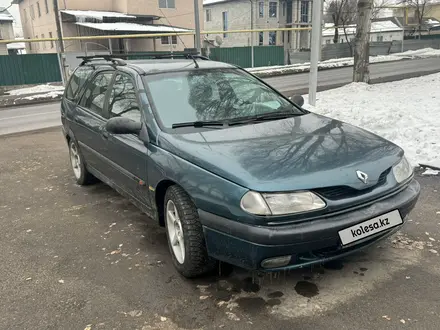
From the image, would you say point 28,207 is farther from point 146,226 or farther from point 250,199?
point 250,199

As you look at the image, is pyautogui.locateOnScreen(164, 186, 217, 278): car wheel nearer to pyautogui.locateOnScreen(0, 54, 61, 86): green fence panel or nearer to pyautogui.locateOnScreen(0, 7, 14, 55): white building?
pyautogui.locateOnScreen(0, 54, 61, 86): green fence panel

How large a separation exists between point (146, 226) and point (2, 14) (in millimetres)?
49376

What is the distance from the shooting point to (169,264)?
3459 millimetres

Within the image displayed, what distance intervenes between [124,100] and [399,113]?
518 cm

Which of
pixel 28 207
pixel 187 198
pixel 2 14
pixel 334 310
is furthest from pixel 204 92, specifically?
pixel 2 14

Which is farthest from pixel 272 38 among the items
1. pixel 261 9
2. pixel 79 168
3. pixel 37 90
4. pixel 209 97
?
pixel 209 97

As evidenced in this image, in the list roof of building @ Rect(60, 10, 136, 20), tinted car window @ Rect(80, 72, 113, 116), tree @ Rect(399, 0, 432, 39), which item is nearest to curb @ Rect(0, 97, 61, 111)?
roof of building @ Rect(60, 10, 136, 20)

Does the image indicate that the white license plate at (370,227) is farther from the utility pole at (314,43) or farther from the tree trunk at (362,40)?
the tree trunk at (362,40)

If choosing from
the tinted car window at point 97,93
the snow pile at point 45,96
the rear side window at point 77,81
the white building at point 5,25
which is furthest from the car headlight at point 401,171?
the white building at point 5,25

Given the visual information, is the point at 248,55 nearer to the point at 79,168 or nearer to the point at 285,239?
the point at 79,168

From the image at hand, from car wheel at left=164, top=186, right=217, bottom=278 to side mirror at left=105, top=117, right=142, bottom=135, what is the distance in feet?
2.22

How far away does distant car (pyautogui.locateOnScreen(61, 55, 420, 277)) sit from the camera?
265 centimetres

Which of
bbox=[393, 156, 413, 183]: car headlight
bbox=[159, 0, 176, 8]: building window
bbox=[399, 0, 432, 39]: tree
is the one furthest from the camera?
bbox=[399, 0, 432, 39]: tree

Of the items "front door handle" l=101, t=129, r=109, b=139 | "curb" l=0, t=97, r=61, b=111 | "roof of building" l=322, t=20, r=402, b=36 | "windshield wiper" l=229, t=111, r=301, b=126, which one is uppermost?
"roof of building" l=322, t=20, r=402, b=36
